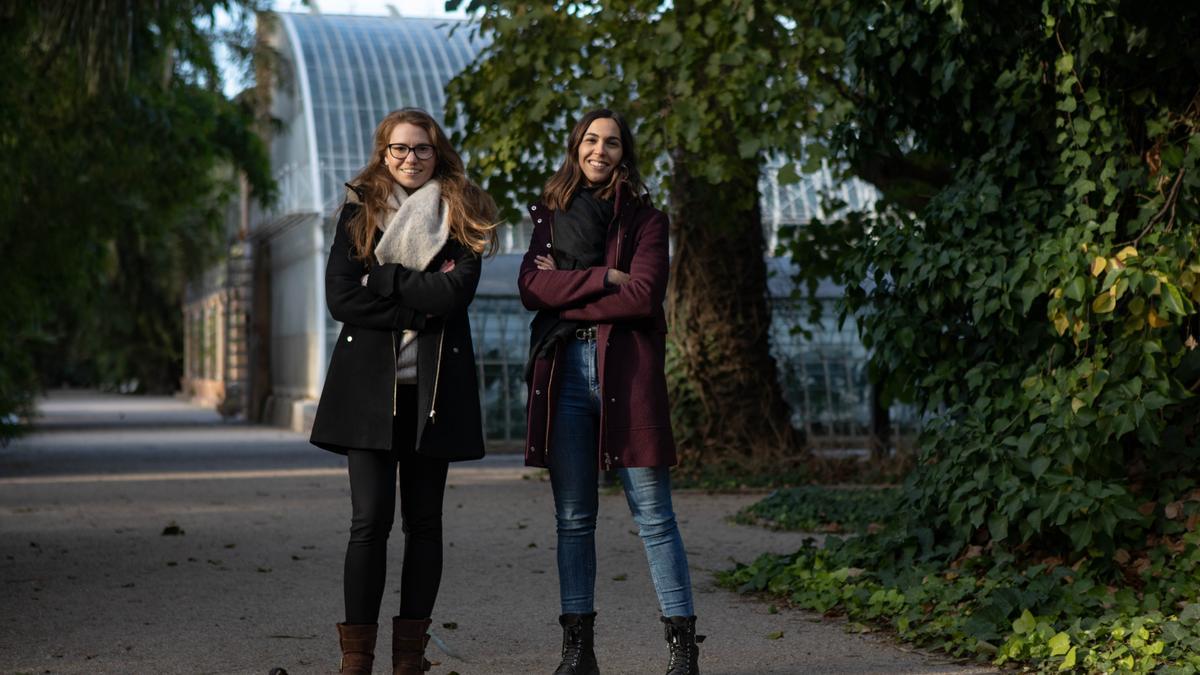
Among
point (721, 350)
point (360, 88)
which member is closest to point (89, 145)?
point (721, 350)

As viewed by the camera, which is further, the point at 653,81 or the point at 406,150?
the point at 653,81

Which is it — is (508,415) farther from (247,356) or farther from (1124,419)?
(1124,419)

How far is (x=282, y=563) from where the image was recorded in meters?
9.42

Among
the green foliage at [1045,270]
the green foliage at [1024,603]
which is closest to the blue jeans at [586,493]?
the green foliage at [1024,603]

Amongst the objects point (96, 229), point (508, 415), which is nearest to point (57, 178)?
point (96, 229)

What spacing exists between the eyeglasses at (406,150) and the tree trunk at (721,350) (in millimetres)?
10604

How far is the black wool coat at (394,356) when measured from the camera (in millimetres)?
5246

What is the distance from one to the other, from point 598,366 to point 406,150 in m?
0.93

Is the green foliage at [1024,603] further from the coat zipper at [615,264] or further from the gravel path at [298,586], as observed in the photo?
the coat zipper at [615,264]

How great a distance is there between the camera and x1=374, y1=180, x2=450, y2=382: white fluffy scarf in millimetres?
5328

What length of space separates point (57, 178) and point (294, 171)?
368 inches

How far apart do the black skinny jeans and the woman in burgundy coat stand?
1.19 ft

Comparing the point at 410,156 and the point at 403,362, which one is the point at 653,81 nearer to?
the point at 410,156

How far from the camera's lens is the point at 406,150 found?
17.7 feet
